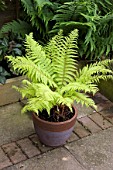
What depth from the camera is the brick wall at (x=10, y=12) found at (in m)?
3.94

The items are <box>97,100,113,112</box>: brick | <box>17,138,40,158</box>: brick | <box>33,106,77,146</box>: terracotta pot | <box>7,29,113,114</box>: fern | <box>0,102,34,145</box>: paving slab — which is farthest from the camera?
<box>97,100,113,112</box>: brick

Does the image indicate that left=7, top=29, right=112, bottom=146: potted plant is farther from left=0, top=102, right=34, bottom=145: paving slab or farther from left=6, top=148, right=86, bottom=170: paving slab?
left=0, top=102, right=34, bottom=145: paving slab

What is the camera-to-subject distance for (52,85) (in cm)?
297

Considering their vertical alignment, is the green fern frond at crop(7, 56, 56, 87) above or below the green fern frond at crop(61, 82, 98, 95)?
above

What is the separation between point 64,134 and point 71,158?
0.23 m

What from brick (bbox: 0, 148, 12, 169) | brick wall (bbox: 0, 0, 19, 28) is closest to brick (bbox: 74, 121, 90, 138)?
brick (bbox: 0, 148, 12, 169)

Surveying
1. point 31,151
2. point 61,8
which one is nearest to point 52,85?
point 31,151

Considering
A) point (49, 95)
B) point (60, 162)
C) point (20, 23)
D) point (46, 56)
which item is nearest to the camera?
point (49, 95)

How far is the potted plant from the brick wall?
42.2 inches

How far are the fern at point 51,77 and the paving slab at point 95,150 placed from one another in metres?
0.50

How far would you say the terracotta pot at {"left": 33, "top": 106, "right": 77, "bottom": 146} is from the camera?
282 centimetres

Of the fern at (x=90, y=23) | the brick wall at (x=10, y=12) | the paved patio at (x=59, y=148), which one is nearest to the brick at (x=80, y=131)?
the paved patio at (x=59, y=148)

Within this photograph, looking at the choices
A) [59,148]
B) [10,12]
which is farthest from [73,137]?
[10,12]

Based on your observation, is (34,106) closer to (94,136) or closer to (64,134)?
(64,134)
